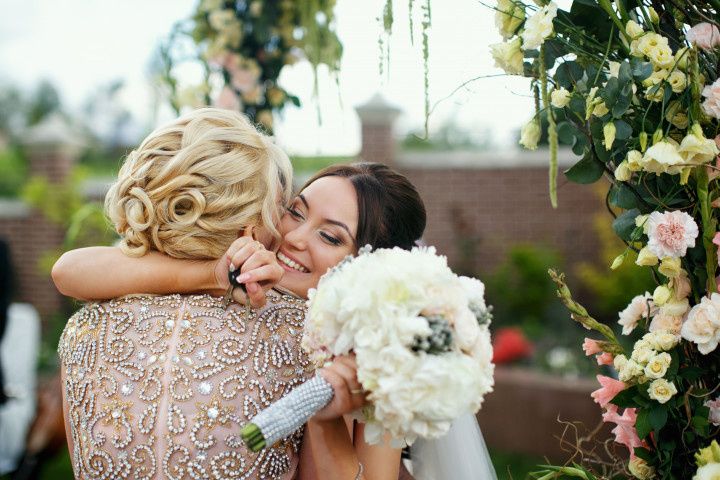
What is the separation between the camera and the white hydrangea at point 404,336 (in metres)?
1.59

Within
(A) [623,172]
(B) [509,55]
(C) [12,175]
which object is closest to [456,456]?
(A) [623,172]

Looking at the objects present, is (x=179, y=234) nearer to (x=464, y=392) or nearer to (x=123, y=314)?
(x=123, y=314)

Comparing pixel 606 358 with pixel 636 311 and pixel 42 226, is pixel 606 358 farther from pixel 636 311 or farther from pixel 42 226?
pixel 42 226

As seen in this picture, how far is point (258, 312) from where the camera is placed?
2.14 m

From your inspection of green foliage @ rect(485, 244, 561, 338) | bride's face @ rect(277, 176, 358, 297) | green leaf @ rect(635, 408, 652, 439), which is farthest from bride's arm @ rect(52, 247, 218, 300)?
green foliage @ rect(485, 244, 561, 338)

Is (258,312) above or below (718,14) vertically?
below

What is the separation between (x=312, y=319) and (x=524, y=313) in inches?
281

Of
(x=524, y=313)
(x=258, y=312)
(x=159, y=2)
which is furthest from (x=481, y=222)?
(x=159, y=2)

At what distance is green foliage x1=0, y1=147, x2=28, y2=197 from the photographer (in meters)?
17.6

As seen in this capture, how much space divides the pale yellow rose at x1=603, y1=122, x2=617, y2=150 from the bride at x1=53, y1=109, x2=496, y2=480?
0.82 metres

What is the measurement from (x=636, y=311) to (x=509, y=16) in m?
0.79

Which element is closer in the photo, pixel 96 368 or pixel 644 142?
pixel 644 142

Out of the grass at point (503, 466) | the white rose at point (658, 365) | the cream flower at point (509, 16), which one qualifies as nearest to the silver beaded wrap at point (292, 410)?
the white rose at point (658, 365)

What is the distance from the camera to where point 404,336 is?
62.9 inches
